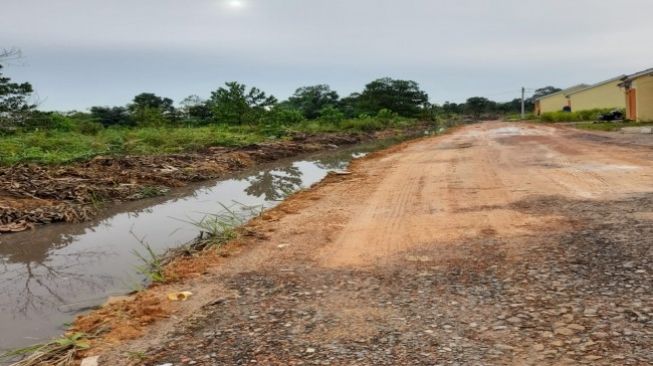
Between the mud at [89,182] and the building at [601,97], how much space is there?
34.8 m

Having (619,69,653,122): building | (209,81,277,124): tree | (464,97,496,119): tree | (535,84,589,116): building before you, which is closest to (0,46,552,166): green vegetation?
(209,81,277,124): tree

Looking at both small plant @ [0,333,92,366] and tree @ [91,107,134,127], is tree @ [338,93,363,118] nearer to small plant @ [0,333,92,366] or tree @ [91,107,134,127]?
tree @ [91,107,134,127]

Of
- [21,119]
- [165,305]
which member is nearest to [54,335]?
[165,305]

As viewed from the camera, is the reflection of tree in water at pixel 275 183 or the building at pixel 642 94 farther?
the building at pixel 642 94

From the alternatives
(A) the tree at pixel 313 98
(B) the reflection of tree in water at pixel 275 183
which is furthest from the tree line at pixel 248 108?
(B) the reflection of tree in water at pixel 275 183

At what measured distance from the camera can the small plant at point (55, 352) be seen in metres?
3.53

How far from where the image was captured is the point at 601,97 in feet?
149

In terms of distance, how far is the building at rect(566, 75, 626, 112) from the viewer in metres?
41.7

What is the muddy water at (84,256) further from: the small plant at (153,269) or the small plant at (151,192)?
the small plant at (151,192)

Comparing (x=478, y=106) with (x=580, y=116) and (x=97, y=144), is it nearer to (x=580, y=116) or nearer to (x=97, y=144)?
(x=580, y=116)

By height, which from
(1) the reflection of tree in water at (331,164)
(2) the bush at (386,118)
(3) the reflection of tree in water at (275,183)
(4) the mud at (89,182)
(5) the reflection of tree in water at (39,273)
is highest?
(2) the bush at (386,118)

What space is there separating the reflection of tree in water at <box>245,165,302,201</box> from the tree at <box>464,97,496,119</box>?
81846 millimetres

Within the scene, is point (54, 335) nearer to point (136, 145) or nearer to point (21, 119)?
point (136, 145)

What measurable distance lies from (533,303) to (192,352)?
8.34 feet
